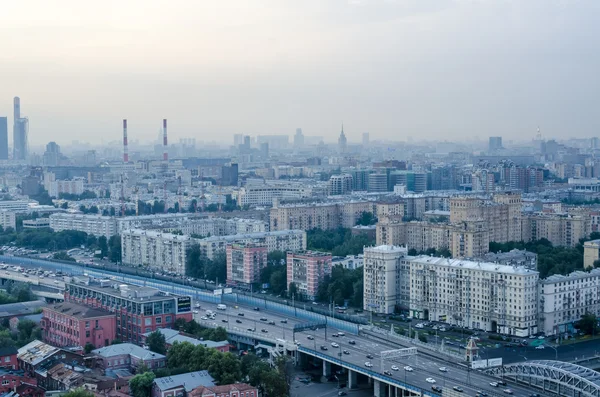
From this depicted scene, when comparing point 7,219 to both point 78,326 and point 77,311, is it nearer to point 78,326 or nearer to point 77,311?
point 77,311

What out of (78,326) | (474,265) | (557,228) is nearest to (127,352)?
(78,326)

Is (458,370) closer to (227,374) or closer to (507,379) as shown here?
(507,379)

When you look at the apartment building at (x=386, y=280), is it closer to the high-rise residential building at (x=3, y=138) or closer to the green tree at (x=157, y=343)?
the green tree at (x=157, y=343)

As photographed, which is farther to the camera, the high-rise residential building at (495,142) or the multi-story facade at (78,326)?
the high-rise residential building at (495,142)

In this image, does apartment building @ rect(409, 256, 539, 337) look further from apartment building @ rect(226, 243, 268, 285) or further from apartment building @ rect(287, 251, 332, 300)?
apartment building @ rect(226, 243, 268, 285)

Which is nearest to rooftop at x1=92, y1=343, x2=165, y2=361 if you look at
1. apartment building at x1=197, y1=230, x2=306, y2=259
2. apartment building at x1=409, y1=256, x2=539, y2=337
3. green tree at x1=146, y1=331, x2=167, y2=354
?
green tree at x1=146, y1=331, x2=167, y2=354

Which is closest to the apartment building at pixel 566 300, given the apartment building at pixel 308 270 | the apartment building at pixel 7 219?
the apartment building at pixel 308 270

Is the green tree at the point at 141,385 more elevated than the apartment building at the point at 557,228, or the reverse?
the apartment building at the point at 557,228
